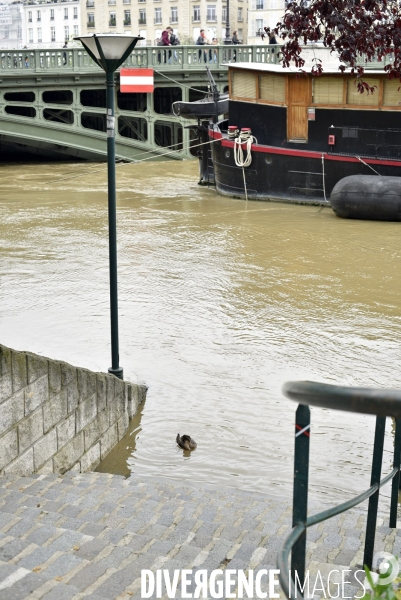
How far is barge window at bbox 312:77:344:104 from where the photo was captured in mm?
19422

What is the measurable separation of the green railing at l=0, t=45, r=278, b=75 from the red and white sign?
2.57ft

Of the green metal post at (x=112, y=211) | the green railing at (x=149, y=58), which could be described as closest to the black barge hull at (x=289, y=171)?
the green railing at (x=149, y=58)

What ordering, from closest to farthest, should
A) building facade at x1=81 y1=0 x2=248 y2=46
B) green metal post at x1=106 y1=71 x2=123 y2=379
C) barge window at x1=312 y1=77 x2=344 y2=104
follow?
1. green metal post at x1=106 y1=71 x2=123 y2=379
2. barge window at x1=312 y1=77 x2=344 y2=104
3. building facade at x1=81 y1=0 x2=248 y2=46

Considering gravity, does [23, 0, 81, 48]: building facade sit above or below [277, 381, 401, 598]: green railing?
above

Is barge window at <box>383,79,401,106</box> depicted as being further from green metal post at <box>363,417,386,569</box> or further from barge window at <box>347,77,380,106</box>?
green metal post at <box>363,417,386,569</box>

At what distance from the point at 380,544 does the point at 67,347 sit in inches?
261

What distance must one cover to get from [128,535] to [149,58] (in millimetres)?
25561

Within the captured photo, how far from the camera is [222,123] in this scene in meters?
23.1

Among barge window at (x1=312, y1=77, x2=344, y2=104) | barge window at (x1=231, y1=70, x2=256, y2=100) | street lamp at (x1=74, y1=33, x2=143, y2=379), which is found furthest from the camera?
barge window at (x1=231, y1=70, x2=256, y2=100)

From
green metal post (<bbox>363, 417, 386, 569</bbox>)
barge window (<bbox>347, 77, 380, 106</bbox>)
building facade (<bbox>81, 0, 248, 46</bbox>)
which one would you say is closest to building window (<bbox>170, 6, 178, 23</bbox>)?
building facade (<bbox>81, 0, 248, 46</bbox>)

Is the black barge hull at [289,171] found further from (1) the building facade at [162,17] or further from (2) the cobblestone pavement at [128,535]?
(1) the building facade at [162,17]

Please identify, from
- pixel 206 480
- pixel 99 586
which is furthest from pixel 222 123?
pixel 99 586

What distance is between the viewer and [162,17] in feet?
225

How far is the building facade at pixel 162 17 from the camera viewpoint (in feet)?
221
